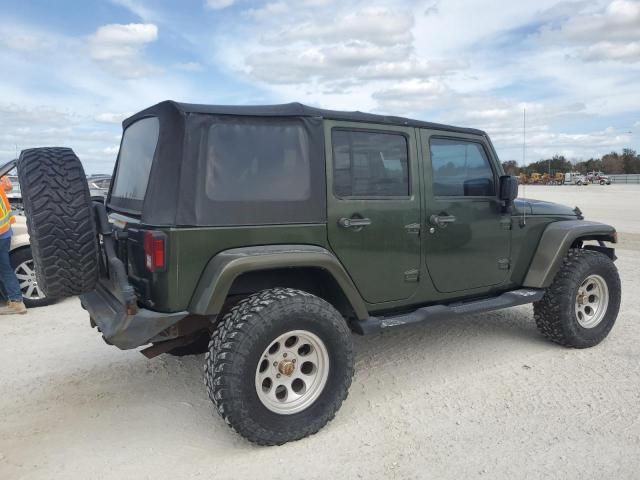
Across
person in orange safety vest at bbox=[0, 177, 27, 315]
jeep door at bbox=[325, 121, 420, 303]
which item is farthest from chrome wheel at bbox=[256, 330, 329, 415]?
person in orange safety vest at bbox=[0, 177, 27, 315]

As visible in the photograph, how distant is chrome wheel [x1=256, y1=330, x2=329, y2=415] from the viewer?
Result: 312cm

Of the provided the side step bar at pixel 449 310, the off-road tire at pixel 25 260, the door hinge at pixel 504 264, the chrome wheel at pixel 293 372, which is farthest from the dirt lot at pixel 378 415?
the off-road tire at pixel 25 260

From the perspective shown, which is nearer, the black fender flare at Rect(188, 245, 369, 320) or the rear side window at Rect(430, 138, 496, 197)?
the black fender flare at Rect(188, 245, 369, 320)

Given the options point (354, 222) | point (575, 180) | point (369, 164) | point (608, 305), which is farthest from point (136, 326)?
point (575, 180)

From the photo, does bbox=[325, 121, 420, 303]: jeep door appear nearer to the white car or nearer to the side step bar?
the side step bar

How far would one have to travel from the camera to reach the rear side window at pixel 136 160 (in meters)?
3.35

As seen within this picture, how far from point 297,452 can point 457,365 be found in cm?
175

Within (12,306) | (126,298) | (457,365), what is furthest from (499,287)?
(12,306)

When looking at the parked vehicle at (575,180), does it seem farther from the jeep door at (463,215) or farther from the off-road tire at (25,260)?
the off-road tire at (25,260)

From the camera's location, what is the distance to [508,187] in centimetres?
418

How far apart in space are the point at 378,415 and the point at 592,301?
254 centimetres

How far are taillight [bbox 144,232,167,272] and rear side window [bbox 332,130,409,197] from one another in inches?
45.2

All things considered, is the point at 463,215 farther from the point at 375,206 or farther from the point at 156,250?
the point at 156,250

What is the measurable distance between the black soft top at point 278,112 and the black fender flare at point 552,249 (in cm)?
146
